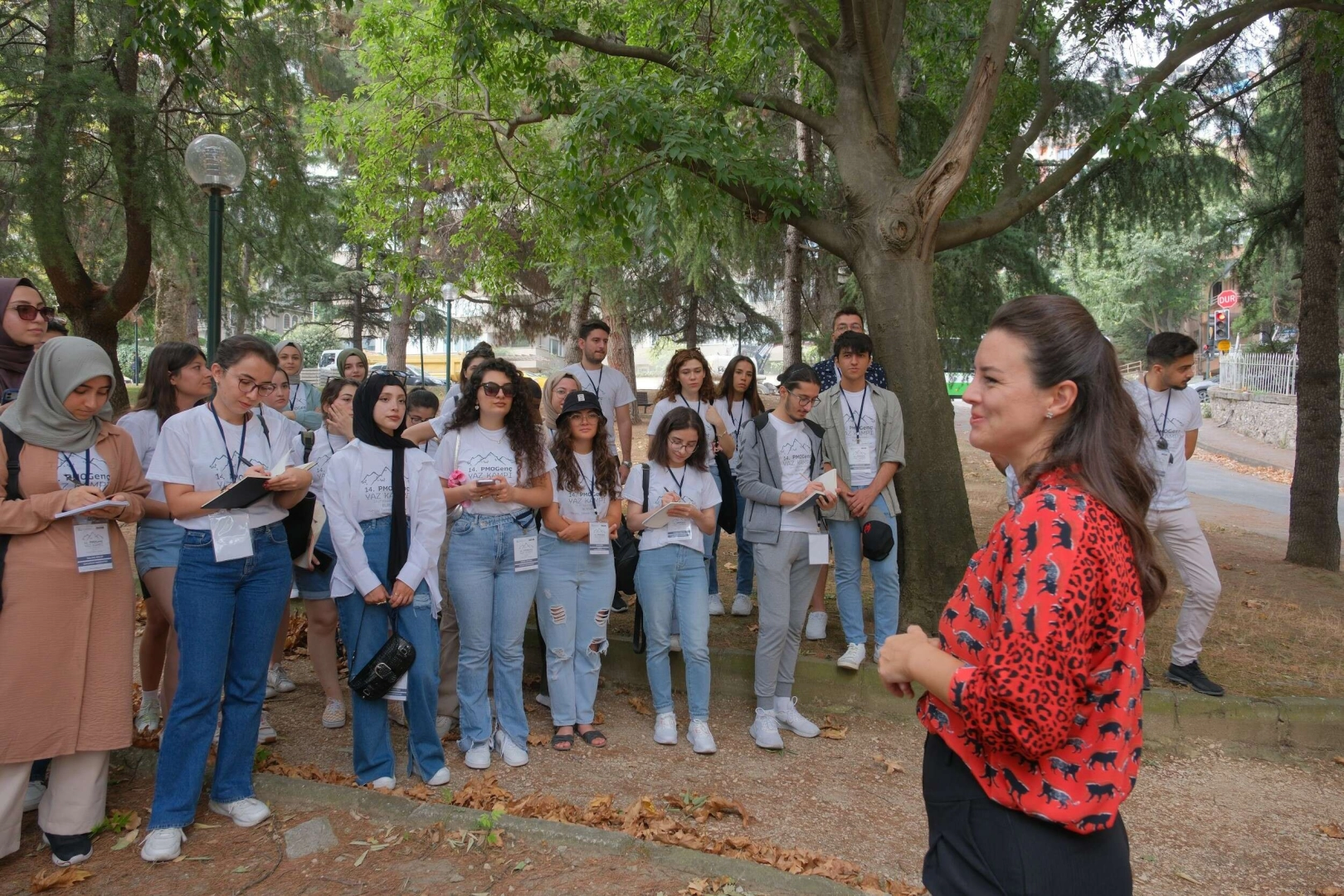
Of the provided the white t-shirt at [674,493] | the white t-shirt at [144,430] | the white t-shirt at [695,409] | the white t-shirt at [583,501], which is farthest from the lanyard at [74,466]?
the white t-shirt at [695,409]

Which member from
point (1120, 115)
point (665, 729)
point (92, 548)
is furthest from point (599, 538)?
point (1120, 115)

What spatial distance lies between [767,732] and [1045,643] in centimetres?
401

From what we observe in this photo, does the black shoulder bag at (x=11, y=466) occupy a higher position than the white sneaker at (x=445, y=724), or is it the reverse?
the black shoulder bag at (x=11, y=466)

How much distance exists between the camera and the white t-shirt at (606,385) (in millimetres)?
7441

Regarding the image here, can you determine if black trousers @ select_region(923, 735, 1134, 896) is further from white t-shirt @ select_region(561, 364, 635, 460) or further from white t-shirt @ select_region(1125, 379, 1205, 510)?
white t-shirt @ select_region(561, 364, 635, 460)

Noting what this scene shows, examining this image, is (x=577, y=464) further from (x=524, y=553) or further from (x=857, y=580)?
(x=857, y=580)

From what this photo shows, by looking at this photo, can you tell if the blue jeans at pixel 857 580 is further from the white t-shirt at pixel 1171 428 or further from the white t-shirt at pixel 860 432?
the white t-shirt at pixel 1171 428

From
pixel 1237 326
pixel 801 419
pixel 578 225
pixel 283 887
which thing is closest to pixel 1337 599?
pixel 801 419

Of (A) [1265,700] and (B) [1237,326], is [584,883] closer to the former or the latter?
(A) [1265,700]

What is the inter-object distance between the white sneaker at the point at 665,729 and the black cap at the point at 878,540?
1617 mm

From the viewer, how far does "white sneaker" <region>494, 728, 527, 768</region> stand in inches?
196

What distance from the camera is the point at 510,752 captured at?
5.02m

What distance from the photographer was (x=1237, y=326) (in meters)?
45.6

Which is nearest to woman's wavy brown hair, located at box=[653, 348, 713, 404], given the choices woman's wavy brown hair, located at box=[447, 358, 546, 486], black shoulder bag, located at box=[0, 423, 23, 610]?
woman's wavy brown hair, located at box=[447, 358, 546, 486]
